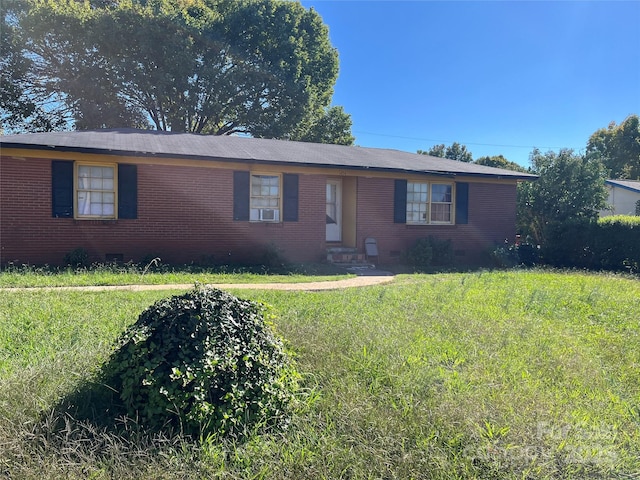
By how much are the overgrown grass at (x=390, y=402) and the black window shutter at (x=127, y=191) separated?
5.41 m

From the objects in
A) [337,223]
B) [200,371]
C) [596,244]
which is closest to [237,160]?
[337,223]

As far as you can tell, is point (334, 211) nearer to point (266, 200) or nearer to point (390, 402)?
point (266, 200)

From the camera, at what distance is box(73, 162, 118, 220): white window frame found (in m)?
10.5

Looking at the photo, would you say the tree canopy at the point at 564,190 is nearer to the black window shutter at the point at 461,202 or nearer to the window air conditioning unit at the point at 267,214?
the black window shutter at the point at 461,202

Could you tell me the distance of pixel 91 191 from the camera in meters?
10.7

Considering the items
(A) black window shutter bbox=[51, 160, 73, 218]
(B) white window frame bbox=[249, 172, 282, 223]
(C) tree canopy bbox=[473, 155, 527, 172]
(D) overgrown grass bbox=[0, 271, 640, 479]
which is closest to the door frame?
(B) white window frame bbox=[249, 172, 282, 223]

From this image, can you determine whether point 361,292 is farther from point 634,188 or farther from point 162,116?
point 634,188

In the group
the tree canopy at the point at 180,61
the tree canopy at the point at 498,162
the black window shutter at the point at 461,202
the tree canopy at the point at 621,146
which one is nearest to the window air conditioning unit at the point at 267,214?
the black window shutter at the point at 461,202

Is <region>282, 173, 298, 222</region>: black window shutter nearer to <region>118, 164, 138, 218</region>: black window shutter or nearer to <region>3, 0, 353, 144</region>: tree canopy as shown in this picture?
<region>118, 164, 138, 218</region>: black window shutter

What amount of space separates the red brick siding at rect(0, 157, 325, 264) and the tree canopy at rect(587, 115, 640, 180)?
103ft

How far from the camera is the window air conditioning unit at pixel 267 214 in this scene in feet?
40.3

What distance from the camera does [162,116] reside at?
23000 millimetres

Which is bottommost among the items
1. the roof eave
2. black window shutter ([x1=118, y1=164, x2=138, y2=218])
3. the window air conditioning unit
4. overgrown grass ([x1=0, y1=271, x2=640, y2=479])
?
overgrown grass ([x1=0, y1=271, x2=640, y2=479])

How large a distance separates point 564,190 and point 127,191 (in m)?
14.7
